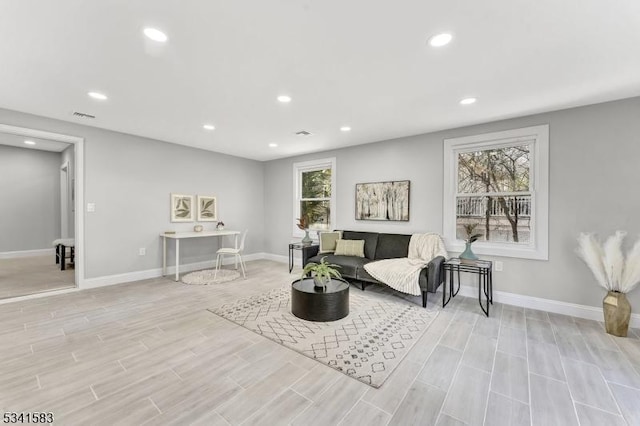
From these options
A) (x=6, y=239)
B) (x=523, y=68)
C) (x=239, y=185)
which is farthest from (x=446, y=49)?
(x=6, y=239)

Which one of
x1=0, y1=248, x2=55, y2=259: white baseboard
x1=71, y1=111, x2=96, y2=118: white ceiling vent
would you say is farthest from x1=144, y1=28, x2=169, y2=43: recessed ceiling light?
x1=0, y1=248, x2=55, y2=259: white baseboard

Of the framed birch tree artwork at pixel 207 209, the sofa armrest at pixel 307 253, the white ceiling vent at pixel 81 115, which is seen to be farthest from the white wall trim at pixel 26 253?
the sofa armrest at pixel 307 253

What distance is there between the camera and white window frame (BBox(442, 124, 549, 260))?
3.37m

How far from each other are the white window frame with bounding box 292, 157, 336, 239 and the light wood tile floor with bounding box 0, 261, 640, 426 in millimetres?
2971

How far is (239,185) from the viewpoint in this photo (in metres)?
6.22

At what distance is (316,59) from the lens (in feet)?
7.33

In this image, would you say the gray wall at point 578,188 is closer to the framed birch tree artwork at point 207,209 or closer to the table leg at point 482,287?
the table leg at point 482,287

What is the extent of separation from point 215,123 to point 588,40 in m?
3.93

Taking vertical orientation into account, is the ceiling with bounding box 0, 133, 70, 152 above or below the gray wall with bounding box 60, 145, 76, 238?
above

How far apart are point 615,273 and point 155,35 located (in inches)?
183

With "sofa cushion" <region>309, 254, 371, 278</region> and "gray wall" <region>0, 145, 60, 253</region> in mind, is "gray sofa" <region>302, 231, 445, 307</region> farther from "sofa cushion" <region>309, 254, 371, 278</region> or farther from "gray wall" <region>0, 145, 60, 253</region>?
"gray wall" <region>0, 145, 60, 253</region>

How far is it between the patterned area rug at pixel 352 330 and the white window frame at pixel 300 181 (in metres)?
2.13

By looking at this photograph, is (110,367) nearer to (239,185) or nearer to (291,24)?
(291,24)

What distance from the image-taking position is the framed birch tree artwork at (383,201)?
14.9 ft
